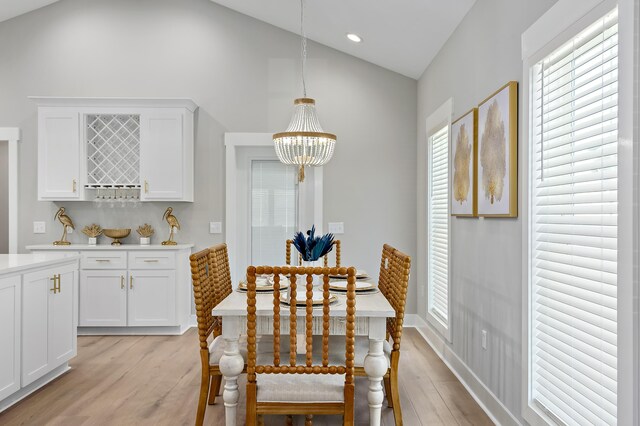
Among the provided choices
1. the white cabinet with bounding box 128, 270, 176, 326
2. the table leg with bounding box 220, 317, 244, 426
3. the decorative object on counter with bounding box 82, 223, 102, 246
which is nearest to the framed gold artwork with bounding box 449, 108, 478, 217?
the table leg with bounding box 220, 317, 244, 426

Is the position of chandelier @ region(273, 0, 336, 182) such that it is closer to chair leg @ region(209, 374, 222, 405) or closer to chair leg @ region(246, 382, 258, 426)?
chair leg @ region(209, 374, 222, 405)

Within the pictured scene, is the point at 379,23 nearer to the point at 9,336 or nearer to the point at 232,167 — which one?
the point at 232,167

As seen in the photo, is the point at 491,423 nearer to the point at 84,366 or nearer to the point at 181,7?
the point at 84,366


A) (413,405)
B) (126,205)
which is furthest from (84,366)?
(413,405)

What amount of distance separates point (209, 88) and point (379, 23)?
196cm

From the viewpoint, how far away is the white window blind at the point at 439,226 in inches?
155

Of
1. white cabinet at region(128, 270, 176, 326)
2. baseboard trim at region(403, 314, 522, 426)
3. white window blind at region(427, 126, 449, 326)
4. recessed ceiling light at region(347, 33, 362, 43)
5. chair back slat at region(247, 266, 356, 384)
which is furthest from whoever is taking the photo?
white cabinet at region(128, 270, 176, 326)

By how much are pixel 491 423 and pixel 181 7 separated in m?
→ 4.74

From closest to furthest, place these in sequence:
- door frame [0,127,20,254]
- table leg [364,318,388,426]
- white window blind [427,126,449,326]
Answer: table leg [364,318,388,426], white window blind [427,126,449,326], door frame [0,127,20,254]

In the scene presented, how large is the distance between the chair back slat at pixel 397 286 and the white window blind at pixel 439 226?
1.08 m

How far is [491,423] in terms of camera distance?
2652mm

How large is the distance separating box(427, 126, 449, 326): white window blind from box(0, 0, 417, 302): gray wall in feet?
1.87

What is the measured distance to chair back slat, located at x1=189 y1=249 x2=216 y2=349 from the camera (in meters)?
2.39

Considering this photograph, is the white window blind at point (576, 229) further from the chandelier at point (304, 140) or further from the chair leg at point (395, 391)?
the chandelier at point (304, 140)
